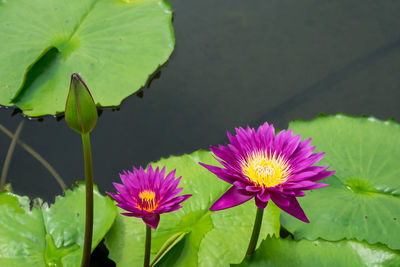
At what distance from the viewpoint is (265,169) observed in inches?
45.6

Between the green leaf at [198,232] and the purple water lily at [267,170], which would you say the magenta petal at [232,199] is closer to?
the purple water lily at [267,170]

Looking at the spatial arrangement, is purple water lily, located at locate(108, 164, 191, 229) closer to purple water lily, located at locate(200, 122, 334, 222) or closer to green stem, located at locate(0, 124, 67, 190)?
purple water lily, located at locate(200, 122, 334, 222)

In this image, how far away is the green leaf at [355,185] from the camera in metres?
1.55

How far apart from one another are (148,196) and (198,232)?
42cm

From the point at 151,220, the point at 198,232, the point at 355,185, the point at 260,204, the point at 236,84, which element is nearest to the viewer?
the point at 260,204

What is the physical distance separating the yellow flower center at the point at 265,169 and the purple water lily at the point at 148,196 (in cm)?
19

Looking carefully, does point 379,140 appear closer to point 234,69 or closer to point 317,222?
point 317,222

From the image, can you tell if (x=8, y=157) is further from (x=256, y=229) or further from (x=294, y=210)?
(x=294, y=210)

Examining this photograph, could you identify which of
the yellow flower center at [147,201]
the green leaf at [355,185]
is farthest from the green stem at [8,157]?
the green leaf at [355,185]

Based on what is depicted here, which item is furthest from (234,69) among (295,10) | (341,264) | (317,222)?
(341,264)

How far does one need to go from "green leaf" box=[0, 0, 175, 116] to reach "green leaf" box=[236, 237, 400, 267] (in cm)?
114

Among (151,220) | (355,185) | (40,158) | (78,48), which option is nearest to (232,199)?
(151,220)

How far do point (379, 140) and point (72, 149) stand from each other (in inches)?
52.9

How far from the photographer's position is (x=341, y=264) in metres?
1.27
